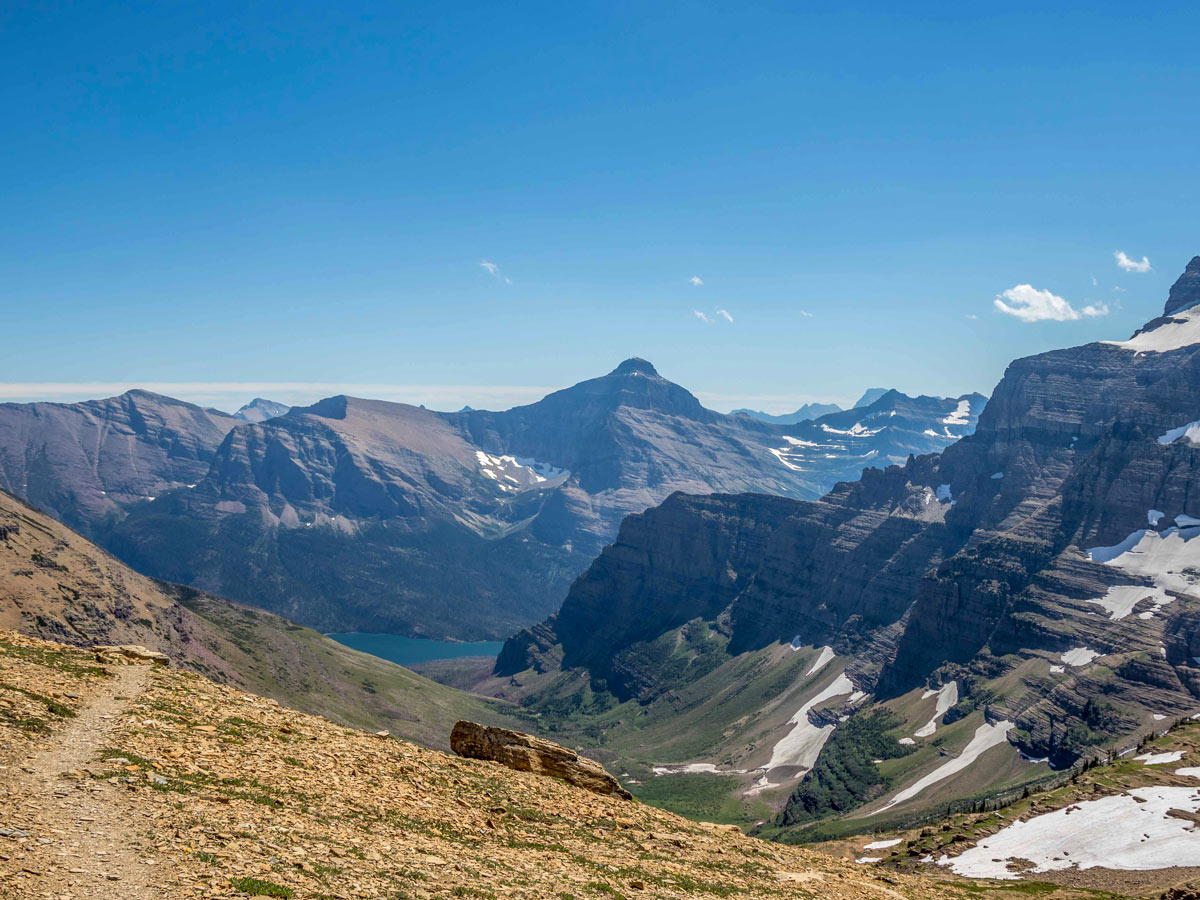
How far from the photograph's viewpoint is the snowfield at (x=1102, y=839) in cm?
10606

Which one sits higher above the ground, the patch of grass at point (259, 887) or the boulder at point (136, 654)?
the boulder at point (136, 654)

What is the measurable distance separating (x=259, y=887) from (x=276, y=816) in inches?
310

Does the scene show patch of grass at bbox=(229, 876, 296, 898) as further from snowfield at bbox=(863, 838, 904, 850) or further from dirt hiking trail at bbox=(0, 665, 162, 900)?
snowfield at bbox=(863, 838, 904, 850)

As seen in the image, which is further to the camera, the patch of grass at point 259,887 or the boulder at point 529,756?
the boulder at point 529,756

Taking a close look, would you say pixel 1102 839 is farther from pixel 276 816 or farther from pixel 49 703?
pixel 49 703

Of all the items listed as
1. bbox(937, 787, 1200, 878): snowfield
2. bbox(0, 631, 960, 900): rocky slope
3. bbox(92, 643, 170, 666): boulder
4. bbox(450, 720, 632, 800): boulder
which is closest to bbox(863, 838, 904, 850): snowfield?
bbox(937, 787, 1200, 878): snowfield

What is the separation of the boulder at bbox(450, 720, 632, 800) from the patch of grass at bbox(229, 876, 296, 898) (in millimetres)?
29545

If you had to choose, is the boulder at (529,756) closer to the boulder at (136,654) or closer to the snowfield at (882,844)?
the boulder at (136,654)

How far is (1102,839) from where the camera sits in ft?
374

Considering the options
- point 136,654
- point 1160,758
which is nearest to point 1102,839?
point 1160,758

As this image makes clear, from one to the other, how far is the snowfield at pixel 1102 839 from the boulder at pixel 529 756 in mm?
74331

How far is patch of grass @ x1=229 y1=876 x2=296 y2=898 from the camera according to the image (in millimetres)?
27500

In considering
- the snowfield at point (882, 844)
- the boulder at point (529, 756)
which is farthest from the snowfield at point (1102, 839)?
the boulder at point (529, 756)

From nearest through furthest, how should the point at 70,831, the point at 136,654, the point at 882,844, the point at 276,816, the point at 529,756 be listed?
the point at 70,831, the point at 276,816, the point at 136,654, the point at 529,756, the point at 882,844
